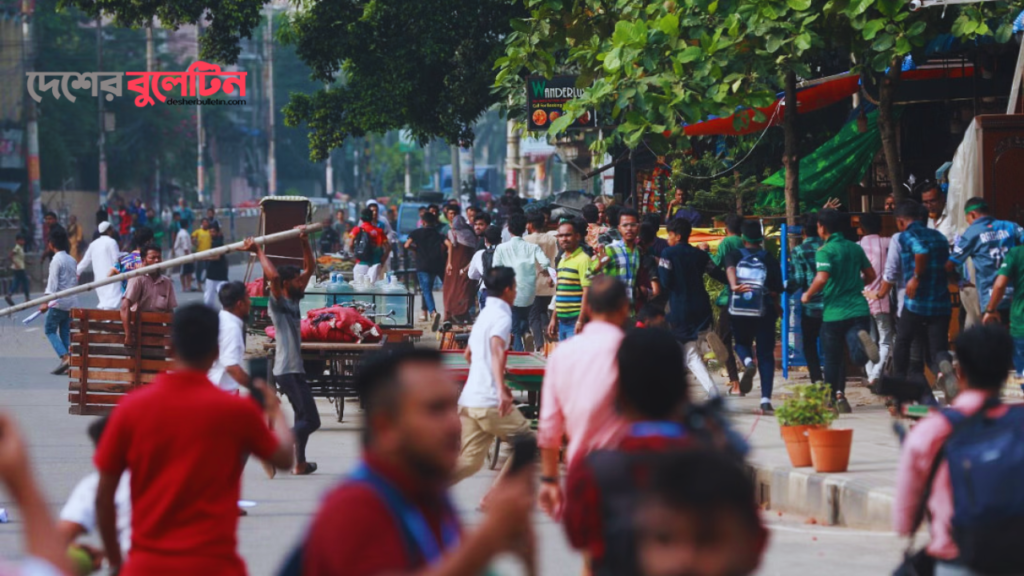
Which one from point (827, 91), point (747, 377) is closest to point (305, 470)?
point (747, 377)

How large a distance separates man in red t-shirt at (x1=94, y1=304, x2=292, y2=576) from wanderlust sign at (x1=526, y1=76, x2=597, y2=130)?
15.0m

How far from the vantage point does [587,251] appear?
13.2 m

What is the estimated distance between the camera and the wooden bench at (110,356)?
1298cm

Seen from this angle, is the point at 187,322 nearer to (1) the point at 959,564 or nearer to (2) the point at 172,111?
(1) the point at 959,564

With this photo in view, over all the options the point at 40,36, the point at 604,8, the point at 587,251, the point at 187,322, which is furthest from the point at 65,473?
the point at 40,36

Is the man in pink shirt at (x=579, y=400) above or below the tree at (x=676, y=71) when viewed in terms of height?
below

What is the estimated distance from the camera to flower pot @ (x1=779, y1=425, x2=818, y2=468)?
32.6ft

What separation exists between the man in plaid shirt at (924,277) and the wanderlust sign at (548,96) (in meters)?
8.14

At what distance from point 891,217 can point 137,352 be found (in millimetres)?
8059

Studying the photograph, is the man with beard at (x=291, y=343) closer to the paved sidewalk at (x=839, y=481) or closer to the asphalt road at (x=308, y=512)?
the asphalt road at (x=308, y=512)

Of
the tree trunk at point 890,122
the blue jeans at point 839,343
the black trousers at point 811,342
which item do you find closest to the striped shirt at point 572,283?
the black trousers at point 811,342

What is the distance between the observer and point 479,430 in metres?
8.79

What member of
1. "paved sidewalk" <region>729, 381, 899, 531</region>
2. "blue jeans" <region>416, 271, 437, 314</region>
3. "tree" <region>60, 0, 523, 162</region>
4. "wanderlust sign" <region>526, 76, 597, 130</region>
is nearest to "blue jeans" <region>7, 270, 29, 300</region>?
"tree" <region>60, 0, 523, 162</region>

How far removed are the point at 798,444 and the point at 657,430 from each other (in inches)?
220
